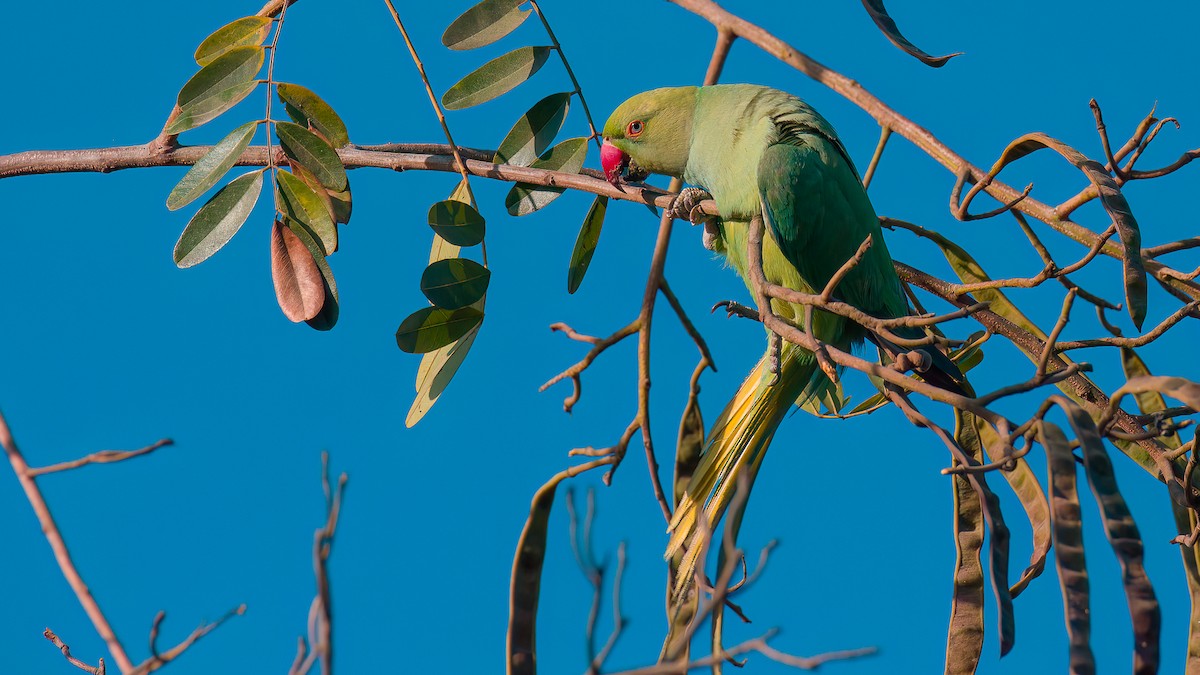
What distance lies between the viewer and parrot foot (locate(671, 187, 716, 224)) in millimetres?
2498

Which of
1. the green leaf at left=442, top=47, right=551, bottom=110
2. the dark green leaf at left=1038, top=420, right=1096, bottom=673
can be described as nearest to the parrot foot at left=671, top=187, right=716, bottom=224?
the green leaf at left=442, top=47, right=551, bottom=110

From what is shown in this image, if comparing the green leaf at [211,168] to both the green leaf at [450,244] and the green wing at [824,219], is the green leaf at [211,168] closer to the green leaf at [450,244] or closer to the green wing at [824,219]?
the green leaf at [450,244]

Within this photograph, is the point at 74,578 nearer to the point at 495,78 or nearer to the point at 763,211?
the point at 495,78

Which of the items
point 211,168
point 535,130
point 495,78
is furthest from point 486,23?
point 211,168

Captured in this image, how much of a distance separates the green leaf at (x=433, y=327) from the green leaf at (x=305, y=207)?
0.24 meters

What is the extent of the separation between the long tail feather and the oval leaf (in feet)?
3.15

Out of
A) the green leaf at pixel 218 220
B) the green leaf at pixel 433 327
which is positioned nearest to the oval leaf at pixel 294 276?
the green leaf at pixel 218 220

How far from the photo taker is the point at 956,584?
208 cm

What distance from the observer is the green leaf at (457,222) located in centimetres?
221

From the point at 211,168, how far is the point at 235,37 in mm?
330

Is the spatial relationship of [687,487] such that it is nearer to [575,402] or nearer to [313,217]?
[575,402]

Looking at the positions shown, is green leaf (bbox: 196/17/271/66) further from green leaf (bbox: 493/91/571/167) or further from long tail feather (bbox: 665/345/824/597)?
long tail feather (bbox: 665/345/824/597)

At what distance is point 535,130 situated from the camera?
8.19 feet

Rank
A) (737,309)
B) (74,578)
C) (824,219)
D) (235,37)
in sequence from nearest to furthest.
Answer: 1. (74,578)
2. (737,309)
3. (235,37)
4. (824,219)
